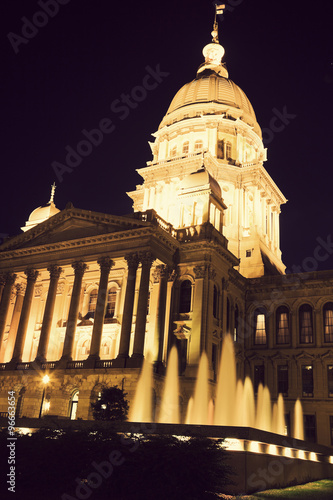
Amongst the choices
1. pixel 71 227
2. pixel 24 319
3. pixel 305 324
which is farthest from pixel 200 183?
pixel 24 319

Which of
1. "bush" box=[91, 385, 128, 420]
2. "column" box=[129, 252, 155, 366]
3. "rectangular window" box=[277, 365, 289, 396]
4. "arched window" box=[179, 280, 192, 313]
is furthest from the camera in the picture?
"rectangular window" box=[277, 365, 289, 396]

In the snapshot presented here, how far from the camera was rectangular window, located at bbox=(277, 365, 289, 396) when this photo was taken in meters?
47.3

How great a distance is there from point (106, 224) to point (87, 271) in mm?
5293

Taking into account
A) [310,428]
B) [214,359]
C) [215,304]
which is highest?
[215,304]

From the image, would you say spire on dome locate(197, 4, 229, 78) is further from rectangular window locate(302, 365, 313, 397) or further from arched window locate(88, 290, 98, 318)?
rectangular window locate(302, 365, 313, 397)

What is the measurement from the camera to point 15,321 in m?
47.3

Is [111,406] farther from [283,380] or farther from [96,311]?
[283,380]

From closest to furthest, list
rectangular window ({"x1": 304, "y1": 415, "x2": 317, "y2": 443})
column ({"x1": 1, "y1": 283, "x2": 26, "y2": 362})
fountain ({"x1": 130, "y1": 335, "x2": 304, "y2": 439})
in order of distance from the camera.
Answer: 1. fountain ({"x1": 130, "y1": 335, "x2": 304, "y2": 439})
2. rectangular window ({"x1": 304, "y1": 415, "x2": 317, "y2": 443})
3. column ({"x1": 1, "y1": 283, "x2": 26, "y2": 362})

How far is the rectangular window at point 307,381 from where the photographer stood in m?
46.4

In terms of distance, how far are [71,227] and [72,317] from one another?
8.23 m

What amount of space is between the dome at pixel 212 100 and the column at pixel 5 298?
103ft

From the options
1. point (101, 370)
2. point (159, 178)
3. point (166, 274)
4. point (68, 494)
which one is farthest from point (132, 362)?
point (159, 178)

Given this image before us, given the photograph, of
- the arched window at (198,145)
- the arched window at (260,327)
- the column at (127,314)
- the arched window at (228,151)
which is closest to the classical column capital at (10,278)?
the column at (127,314)

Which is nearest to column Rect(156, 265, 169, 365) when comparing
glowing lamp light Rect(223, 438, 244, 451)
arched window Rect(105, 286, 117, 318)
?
arched window Rect(105, 286, 117, 318)
